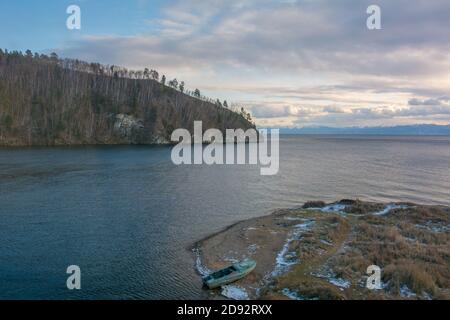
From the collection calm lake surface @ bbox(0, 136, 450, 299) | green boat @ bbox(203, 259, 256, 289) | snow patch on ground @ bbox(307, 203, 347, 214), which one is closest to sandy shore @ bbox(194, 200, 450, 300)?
snow patch on ground @ bbox(307, 203, 347, 214)

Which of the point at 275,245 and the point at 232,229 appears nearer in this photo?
the point at 275,245

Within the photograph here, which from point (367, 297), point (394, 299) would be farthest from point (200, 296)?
point (394, 299)

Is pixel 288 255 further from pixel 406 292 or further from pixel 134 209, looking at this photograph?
pixel 134 209

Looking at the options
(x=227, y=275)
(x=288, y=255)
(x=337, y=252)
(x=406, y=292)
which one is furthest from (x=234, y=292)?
(x=406, y=292)

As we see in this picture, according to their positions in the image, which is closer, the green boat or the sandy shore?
the sandy shore

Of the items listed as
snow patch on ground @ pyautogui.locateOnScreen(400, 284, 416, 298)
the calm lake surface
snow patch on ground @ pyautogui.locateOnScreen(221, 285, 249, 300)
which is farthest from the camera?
the calm lake surface

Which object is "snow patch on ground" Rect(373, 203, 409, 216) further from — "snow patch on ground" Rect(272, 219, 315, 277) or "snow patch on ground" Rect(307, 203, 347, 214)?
"snow patch on ground" Rect(272, 219, 315, 277)
